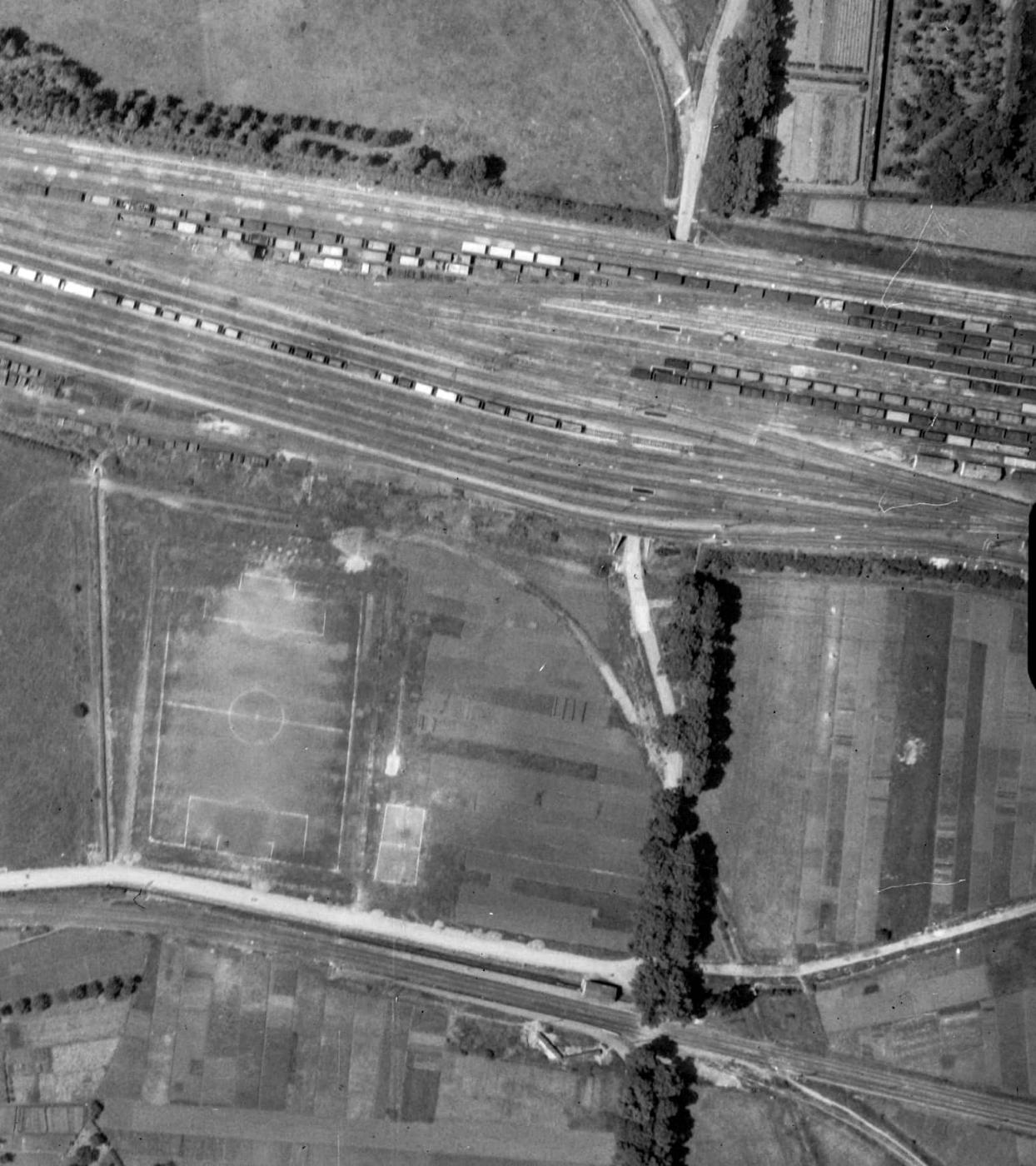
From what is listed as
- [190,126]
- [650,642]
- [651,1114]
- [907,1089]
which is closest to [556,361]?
[650,642]

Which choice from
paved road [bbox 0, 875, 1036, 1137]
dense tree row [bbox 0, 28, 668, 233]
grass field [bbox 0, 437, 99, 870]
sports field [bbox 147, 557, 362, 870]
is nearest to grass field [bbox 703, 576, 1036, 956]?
paved road [bbox 0, 875, 1036, 1137]

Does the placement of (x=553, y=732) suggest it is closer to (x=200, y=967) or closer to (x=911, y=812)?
(x=911, y=812)

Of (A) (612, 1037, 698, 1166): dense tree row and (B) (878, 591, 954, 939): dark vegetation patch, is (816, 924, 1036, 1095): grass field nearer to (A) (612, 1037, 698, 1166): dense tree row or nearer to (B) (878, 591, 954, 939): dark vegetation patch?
(B) (878, 591, 954, 939): dark vegetation patch

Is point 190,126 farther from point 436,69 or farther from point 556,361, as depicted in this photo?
point 556,361

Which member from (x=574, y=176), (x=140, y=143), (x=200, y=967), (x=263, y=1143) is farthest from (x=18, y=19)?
(x=263, y=1143)

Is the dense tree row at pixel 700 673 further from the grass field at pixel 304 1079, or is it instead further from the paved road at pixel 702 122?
the paved road at pixel 702 122

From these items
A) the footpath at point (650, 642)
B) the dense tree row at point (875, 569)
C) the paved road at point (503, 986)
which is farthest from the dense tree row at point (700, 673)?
the paved road at point (503, 986)
